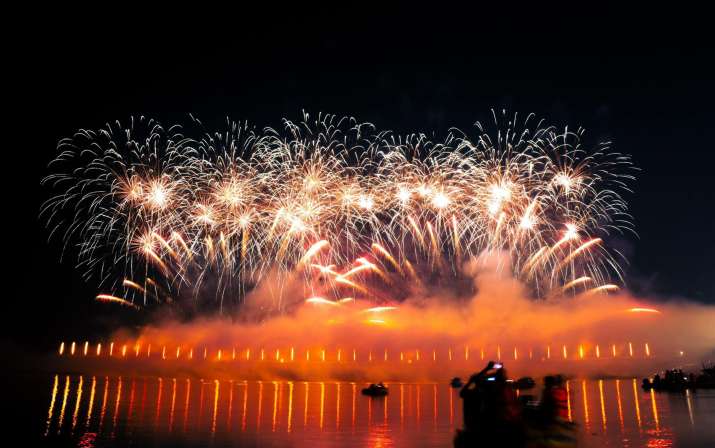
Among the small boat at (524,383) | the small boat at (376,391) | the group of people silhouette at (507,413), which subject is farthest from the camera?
the small boat at (376,391)

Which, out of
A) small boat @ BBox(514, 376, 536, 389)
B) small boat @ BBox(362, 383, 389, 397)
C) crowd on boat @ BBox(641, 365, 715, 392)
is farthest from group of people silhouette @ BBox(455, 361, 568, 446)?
crowd on boat @ BBox(641, 365, 715, 392)

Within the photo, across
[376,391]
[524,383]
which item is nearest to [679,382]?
[376,391]

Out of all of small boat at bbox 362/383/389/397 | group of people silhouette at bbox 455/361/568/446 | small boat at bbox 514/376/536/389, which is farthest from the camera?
small boat at bbox 362/383/389/397

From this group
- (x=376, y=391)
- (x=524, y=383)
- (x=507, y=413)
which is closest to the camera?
(x=507, y=413)

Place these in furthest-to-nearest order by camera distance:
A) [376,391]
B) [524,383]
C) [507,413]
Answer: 1. [376,391]
2. [524,383]
3. [507,413]

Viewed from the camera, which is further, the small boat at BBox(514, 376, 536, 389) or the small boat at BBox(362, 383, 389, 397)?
the small boat at BBox(362, 383, 389, 397)

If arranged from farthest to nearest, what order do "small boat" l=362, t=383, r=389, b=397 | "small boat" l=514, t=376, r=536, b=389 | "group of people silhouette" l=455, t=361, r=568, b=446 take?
"small boat" l=362, t=383, r=389, b=397 < "small boat" l=514, t=376, r=536, b=389 < "group of people silhouette" l=455, t=361, r=568, b=446

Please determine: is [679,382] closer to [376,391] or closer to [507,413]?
[376,391]

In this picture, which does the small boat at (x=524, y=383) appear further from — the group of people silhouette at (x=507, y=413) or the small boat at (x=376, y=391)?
the small boat at (x=376, y=391)

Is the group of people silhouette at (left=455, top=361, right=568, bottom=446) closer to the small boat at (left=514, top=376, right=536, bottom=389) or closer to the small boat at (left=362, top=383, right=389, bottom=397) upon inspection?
the small boat at (left=514, top=376, right=536, bottom=389)

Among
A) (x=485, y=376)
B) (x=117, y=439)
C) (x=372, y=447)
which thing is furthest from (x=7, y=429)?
(x=485, y=376)

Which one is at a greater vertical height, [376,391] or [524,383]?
[524,383]

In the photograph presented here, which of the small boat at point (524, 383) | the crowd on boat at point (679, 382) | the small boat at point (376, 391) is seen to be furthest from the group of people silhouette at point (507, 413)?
the crowd on boat at point (679, 382)

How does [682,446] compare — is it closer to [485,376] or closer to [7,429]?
[485,376]
